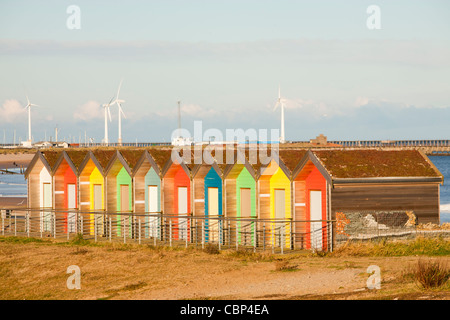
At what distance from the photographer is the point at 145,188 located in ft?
102

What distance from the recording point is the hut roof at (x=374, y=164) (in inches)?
951

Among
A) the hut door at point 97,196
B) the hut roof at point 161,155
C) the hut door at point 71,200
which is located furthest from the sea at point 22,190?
the hut door at point 71,200

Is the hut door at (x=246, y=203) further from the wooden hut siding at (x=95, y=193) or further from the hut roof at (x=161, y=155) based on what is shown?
the wooden hut siding at (x=95, y=193)

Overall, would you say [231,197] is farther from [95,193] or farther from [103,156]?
[95,193]

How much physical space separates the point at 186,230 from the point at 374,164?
807cm

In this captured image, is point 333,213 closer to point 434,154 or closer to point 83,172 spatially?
point 83,172

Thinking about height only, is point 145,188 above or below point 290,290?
above

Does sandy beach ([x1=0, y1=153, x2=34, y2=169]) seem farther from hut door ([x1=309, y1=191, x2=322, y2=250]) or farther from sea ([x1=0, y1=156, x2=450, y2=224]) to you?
→ hut door ([x1=309, y1=191, x2=322, y2=250])

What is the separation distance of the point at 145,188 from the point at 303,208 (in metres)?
8.45

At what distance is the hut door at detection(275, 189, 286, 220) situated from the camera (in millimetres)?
26125

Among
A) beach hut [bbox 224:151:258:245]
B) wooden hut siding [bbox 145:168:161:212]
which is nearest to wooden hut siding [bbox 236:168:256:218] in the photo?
beach hut [bbox 224:151:258:245]

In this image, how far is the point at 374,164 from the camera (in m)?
25.0

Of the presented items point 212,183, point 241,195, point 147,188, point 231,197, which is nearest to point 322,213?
point 241,195
